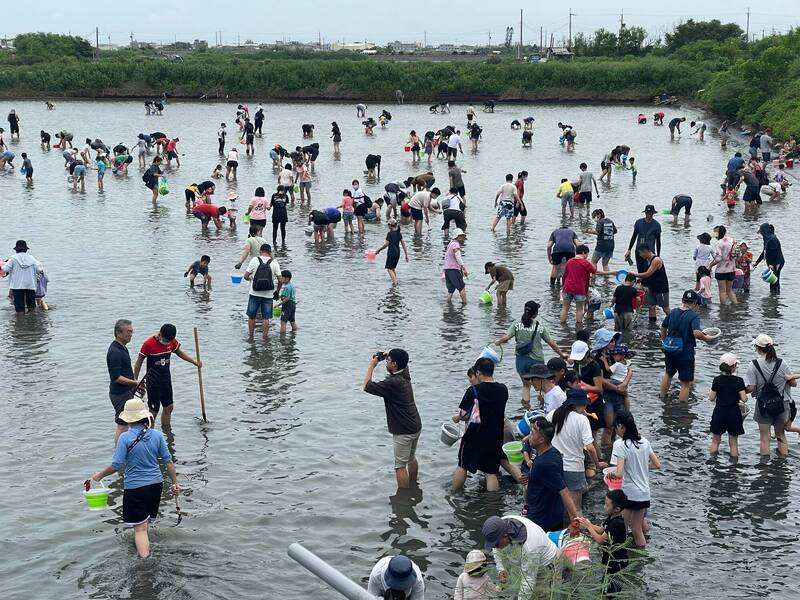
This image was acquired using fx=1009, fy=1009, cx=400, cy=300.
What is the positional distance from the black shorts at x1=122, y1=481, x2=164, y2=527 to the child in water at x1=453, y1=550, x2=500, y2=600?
3537 mm

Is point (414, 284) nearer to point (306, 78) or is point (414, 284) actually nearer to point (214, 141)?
point (214, 141)

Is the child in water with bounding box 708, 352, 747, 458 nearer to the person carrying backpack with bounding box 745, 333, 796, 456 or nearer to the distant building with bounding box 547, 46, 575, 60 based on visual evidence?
the person carrying backpack with bounding box 745, 333, 796, 456

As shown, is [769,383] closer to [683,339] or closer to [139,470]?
[683,339]

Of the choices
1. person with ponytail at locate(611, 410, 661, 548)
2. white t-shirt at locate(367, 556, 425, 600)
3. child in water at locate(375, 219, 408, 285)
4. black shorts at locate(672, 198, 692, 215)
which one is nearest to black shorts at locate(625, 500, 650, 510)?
person with ponytail at locate(611, 410, 661, 548)

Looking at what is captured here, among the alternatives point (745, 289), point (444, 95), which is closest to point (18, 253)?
point (745, 289)

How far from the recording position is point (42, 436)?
12.9m

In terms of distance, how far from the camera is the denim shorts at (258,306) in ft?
55.5

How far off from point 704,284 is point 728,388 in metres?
7.36

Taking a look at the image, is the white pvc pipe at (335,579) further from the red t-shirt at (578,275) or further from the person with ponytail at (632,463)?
the red t-shirt at (578,275)

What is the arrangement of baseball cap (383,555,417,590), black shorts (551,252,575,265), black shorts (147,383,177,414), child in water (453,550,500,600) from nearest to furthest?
baseball cap (383,555,417,590) < child in water (453,550,500,600) < black shorts (147,383,177,414) < black shorts (551,252,575,265)

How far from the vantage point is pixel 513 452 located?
1120 centimetres

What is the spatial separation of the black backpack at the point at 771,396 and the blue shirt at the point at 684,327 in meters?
1.74

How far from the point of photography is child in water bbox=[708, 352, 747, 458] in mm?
11750

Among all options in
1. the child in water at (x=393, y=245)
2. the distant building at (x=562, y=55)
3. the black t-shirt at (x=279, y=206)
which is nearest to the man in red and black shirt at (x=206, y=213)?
the black t-shirt at (x=279, y=206)
